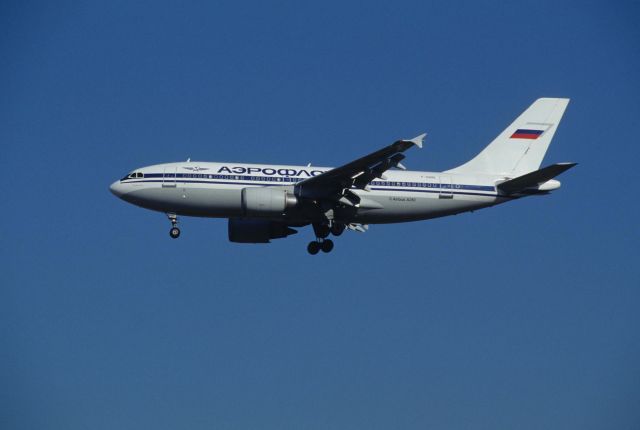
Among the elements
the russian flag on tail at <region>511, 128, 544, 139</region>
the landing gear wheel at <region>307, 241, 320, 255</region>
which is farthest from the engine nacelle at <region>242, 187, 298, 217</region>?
the russian flag on tail at <region>511, 128, 544, 139</region>

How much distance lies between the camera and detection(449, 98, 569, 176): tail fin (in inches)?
2041

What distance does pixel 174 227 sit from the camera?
4853 cm

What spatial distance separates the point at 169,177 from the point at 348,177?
851cm

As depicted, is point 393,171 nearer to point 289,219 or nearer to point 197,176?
point 289,219

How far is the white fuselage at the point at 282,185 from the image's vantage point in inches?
1854

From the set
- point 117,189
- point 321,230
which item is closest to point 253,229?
point 321,230

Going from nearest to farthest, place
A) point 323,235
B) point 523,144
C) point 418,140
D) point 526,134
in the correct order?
point 418,140 → point 323,235 → point 523,144 → point 526,134

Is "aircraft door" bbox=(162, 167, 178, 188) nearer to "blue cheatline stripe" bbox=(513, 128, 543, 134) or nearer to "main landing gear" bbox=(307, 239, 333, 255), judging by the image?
"main landing gear" bbox=(307, 239, 333, 255)

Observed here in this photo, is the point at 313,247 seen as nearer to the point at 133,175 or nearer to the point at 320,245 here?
the point at 320,245

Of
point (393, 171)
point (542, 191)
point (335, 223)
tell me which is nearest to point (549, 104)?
point (542, 191)

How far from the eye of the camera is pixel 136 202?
158 ft

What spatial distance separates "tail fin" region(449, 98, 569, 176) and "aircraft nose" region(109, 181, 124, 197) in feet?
53.7

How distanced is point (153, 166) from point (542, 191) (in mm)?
18754

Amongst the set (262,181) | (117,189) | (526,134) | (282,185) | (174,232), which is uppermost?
(526,134)
